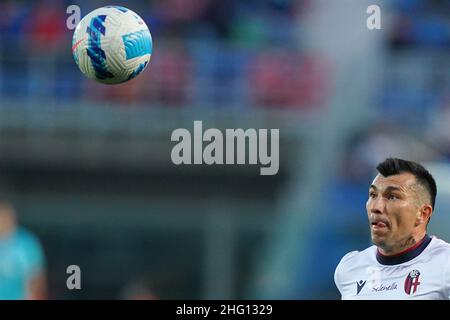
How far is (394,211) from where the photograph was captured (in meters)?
4.31

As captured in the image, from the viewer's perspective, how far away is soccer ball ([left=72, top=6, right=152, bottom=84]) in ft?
20.6

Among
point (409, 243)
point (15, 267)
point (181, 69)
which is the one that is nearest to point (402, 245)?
point (409, 243)

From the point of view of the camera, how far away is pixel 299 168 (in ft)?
45.6

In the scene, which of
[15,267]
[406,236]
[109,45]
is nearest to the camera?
[406,236]

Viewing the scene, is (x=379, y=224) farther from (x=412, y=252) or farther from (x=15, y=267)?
(x=15, y=267)

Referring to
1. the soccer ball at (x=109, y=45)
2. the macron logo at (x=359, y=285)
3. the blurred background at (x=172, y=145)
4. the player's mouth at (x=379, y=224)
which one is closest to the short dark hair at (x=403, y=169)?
the player's mouth at (x=379, y=224)

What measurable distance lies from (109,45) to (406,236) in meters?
2.45

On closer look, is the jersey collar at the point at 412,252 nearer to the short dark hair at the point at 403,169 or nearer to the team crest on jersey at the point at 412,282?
the team crest on jersey at the point at 412,282

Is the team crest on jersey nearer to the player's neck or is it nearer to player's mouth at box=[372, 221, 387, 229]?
the player's neck
